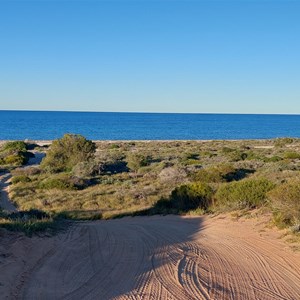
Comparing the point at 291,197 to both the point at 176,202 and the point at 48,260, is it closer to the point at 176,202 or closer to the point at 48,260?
the point at 176,202

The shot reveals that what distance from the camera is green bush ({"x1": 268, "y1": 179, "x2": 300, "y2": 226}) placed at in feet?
43.7

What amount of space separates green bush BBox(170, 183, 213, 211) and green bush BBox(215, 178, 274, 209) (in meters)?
0.56

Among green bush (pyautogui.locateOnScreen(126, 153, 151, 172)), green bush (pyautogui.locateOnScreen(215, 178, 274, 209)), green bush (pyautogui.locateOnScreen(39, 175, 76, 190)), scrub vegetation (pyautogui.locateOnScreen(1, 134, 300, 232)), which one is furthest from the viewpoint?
green bush (pyautogui.locateOnScreen(126, 153, 151, 172))

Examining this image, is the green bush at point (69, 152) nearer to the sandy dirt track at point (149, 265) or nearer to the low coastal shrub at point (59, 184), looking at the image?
the low coastal shrub at point (59, 184)

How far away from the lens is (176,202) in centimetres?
1833

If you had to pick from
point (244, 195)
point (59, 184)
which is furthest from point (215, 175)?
point (59, 184)

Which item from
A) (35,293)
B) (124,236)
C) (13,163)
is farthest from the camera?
(13,163)

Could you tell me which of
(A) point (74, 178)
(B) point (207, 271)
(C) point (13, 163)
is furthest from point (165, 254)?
(C) point (13, 163)

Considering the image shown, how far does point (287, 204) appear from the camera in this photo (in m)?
13.5

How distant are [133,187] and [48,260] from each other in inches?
575

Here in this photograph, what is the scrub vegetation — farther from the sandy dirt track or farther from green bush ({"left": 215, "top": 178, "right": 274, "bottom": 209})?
the sandy dirt track

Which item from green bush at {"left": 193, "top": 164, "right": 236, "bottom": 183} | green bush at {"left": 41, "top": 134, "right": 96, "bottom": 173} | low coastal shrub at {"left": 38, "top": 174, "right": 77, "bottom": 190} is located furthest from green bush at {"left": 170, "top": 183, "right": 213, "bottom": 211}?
green bush at {"left": 41, "top": 134, "right": 96, "bottom": 173}

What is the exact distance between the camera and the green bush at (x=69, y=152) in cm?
3834

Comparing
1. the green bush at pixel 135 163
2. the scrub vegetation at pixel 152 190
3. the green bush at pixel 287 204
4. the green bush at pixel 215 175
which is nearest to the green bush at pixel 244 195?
the scrub vegetation at pixel 152 190
